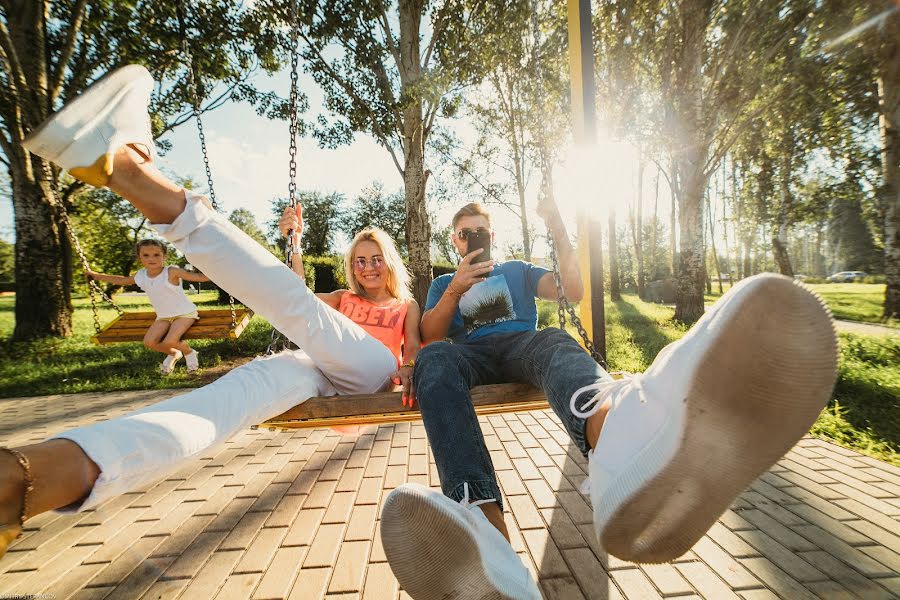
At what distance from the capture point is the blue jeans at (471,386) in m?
1.15

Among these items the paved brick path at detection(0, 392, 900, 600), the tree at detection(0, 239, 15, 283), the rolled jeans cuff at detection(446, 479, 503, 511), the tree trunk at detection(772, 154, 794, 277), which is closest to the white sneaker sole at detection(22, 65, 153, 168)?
the paved brick path at detection(0, 392, 900, 600)

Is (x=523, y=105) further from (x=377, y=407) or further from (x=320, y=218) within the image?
(x=320, y=218)

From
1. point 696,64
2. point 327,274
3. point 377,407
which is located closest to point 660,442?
point 377,407

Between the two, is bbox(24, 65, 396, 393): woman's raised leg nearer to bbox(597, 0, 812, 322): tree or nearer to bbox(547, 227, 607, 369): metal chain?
bbox(547, 227, 607, 369): metal chain

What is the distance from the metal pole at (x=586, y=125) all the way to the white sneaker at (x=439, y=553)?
2.10 m

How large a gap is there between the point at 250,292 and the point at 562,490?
1.90m

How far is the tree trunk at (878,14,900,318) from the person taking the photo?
20.2 ft

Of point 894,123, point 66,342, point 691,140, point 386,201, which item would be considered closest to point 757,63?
point 691,140

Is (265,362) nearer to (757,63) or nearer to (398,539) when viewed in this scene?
(398,539)

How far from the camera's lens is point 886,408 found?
11.6 ft

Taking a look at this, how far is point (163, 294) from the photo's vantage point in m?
4.85

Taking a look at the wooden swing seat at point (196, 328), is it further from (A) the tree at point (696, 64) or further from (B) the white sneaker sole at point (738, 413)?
(A) the tree at point (696, 64)

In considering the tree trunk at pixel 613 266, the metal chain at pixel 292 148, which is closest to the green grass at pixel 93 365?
the metal chain at pixel 292 148

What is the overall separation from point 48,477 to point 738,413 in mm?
1311
